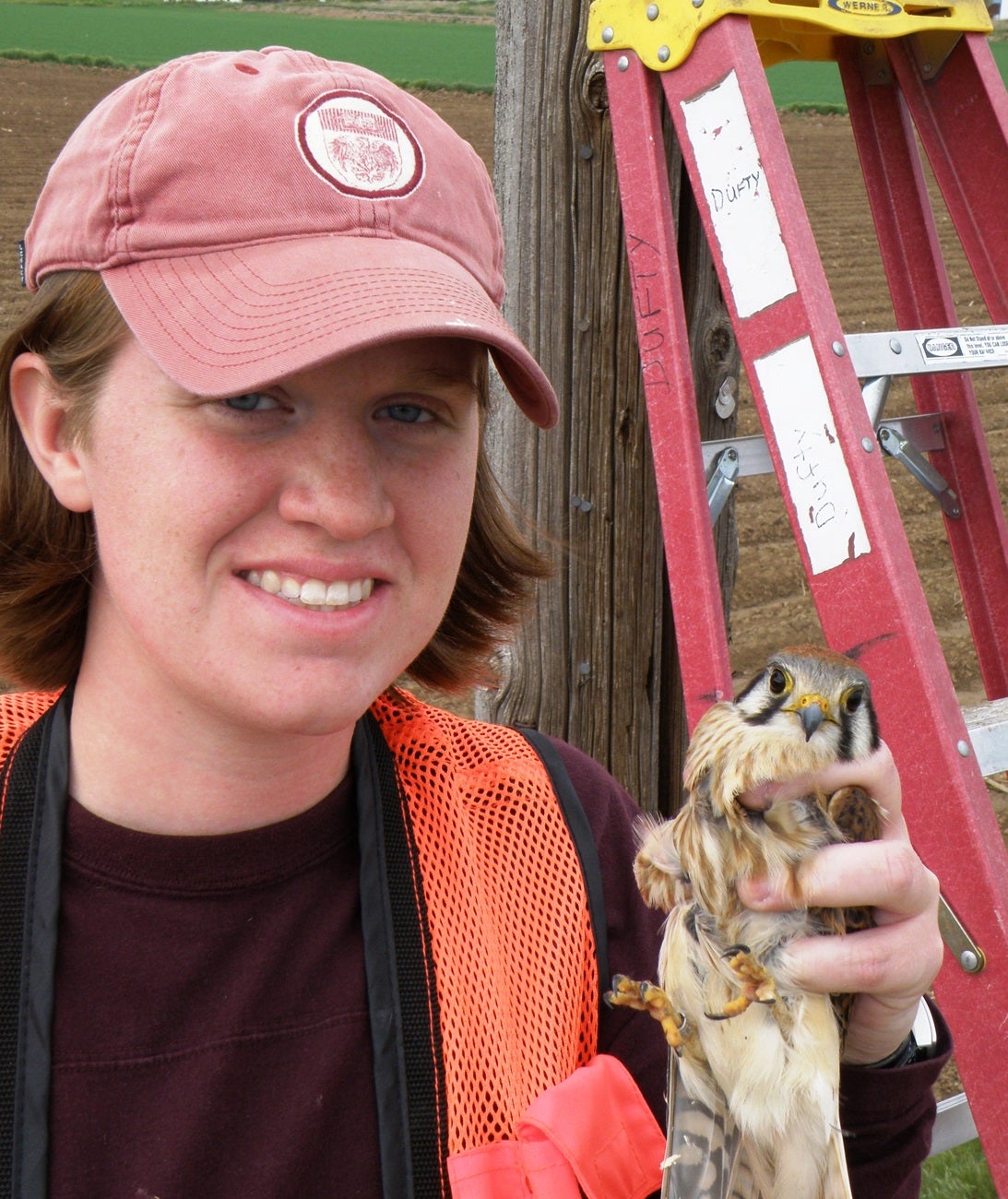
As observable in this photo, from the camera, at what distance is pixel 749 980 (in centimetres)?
147

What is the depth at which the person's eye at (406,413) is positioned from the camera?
126 centimetres

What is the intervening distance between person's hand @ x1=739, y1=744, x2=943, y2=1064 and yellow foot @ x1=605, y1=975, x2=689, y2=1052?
155mm

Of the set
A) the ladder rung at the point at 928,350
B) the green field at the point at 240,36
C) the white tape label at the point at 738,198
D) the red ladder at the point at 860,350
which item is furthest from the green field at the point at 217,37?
the ladder rung at the point at 928,350

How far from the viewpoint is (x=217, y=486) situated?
3.87 feet

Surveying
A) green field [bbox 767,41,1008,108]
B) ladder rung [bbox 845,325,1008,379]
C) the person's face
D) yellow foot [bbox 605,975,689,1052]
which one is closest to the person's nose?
the person's face

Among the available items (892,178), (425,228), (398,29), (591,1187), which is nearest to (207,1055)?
(591,1187)

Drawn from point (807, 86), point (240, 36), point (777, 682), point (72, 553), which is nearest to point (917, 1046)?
point (777, 682)

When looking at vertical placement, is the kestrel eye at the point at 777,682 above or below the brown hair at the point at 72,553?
below

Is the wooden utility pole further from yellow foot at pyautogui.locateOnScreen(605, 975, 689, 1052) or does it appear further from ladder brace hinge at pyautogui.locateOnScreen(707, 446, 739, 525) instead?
yellow foot at pyautogui.locateOnScreen(605, 975, 689, 1052)

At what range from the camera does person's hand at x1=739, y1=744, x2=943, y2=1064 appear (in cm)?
126

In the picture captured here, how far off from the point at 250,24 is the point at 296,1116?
16813 millimetres

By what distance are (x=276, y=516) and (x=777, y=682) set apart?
2.85 ft

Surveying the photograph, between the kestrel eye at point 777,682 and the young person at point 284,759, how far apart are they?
1.41 feet

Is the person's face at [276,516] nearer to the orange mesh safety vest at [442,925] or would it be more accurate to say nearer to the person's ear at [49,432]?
the person's ear at [49,432]
